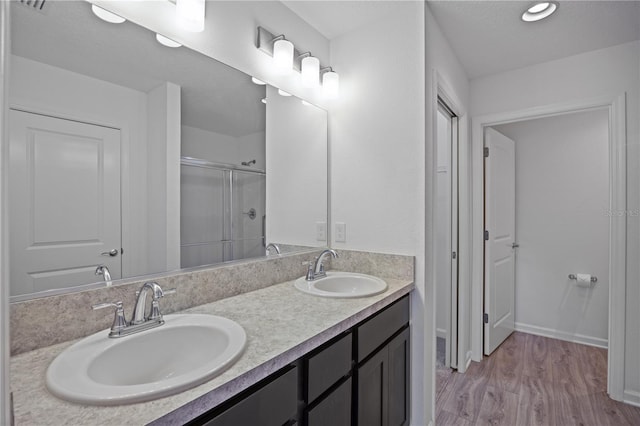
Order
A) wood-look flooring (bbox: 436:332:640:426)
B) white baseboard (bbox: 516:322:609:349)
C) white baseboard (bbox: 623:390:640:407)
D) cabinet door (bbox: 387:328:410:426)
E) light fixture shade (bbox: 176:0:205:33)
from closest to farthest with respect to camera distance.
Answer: light fixture shade (bbox: 176:0:205:33)
cabinet door (bbox: 387:328:410:426)
wood-look flooring (bbox: 436:332:640:426)
white baseboard (bbox: 623:390:640:407)
white baseboard (bbox: 516:322:609:349)

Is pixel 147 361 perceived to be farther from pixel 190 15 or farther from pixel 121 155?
pixel 190 15

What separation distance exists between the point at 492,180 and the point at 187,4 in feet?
8.09

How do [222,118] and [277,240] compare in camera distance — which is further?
[277,240]

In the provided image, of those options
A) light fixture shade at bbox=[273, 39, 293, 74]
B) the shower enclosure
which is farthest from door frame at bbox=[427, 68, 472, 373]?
the shower enclosure

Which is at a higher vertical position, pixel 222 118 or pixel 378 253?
pixel 222 118

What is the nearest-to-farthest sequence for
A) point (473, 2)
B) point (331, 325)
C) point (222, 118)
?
point (331, 325) → point (222, 118) → point (473, 2)

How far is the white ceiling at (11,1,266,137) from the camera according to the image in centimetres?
90

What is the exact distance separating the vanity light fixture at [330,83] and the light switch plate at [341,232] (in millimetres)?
816

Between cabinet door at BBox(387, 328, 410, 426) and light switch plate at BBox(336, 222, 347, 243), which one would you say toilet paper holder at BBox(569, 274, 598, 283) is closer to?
cabinet door at BBox(387, 328, 410, 426)

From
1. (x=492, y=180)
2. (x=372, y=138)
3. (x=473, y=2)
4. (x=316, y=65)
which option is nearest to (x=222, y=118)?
(x=316, y=65)

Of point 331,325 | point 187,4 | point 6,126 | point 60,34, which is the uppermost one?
point 187,4

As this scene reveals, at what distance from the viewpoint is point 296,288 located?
4.92 feet

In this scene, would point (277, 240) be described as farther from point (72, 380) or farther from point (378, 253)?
point (72, 380)

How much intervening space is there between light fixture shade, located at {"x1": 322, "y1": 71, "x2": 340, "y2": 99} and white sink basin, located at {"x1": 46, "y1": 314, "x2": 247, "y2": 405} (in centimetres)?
149
